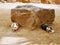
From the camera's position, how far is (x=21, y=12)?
1420 mm

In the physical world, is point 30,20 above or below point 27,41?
above

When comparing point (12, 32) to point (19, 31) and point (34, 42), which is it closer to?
point (19, 31)

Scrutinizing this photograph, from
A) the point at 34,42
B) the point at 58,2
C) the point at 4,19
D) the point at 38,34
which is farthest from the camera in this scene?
the point at 58,2

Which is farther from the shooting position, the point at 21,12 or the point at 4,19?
the point at 4,19

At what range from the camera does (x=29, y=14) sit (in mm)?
1395

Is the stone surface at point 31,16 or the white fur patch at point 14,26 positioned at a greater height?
the stone surface at point 31,16

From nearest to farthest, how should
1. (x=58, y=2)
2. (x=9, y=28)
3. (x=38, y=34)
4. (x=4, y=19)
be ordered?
(x=38, y=34) → (x=9, y=28) → (x=4, y=19) → (x=58, y=2)

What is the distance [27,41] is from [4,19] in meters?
0.58

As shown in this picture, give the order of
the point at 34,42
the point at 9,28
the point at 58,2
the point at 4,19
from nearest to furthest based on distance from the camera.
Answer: the point at 34,42 → the point at 9,28 → the point at 4,19 → the point at 58,2

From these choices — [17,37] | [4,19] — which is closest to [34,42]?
[17,37]

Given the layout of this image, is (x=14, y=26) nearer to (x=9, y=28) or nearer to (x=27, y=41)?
(x=9, y=28)

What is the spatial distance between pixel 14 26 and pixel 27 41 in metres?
0.27

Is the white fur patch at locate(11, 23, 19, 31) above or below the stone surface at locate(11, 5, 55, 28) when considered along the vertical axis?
below

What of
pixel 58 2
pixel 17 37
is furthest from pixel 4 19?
pixel 58 2
